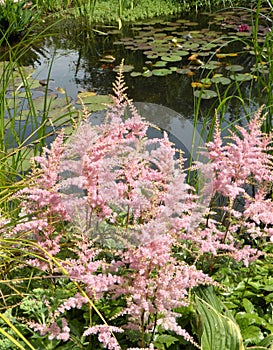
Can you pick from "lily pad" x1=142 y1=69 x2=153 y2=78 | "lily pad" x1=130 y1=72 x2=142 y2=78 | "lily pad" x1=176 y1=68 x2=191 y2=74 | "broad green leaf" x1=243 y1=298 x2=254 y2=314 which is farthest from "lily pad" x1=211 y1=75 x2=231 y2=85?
"broad green leaf" x1=243 y1=298 x2=254 y2=314

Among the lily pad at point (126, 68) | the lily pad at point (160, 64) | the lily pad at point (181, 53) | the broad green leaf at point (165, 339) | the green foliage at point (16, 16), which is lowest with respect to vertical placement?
the broad green leaf at point (165, 339)

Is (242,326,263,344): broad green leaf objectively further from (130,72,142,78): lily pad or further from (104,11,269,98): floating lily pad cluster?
(130,72,142,78): lily pad

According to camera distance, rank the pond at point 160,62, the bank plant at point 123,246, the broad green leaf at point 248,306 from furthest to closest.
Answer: the pond at point 160,62 → the broad green leaf at point 248,306 → the bank plant at point 123,246

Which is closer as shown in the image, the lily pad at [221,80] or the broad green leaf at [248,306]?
the broad green leaf at [248,306]

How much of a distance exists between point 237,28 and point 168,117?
3.76m

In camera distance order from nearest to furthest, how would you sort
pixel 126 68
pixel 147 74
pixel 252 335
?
pixel 252 335
pixel 147 74
pixel 126 68

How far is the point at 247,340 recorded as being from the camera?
140cm

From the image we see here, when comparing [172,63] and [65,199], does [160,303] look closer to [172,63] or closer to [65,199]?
[65,199]

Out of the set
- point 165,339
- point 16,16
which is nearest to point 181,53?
point 16,16

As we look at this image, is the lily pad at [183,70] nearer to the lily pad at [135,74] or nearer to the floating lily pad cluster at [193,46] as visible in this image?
the floating lily pad cluster at [193,46]

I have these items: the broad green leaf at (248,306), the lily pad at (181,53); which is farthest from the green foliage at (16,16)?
the broad green leaf at (248,306)

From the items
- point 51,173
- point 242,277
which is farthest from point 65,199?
point 242,277

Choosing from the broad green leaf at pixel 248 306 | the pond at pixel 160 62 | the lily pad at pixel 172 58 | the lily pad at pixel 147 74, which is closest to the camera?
the broad green leaf at pixel 248 306

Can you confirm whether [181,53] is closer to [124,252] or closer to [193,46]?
[193,46]
